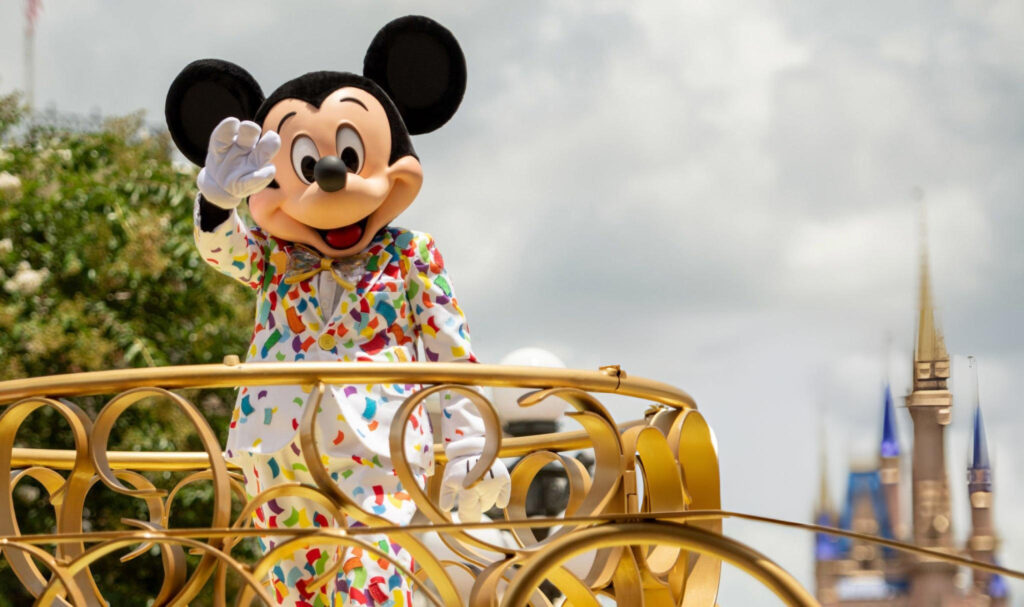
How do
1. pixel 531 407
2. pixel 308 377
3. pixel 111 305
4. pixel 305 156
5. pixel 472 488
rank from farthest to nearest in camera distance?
1. pixel 111 305
2. pixel 531 407
3. pixel 305 156
4. pixel 472 488
5. pixel 308 377

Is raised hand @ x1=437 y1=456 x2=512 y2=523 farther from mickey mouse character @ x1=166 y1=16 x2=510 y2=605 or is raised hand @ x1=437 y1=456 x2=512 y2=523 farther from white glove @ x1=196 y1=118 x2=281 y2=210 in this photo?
white glove @ x1=196 y1=118 x2=281 y2=210

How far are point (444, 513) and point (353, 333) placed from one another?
82 cm

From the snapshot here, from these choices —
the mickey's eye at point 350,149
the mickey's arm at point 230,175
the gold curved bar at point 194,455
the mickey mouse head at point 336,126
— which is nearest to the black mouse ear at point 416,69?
the mickey mouse head at point 336,126

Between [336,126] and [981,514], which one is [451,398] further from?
[981,514]

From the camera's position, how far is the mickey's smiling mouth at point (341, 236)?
10.4 feet

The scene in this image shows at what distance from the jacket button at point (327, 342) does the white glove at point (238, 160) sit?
0.37 metres

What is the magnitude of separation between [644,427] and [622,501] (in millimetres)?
159

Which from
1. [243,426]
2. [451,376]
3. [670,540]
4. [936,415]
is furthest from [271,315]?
[936,415]

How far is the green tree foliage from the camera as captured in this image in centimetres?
682

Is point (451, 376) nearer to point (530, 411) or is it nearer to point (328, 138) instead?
point (328, 138)

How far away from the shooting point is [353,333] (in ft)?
10.1

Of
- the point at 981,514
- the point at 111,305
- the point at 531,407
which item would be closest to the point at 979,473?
the point at 981,514

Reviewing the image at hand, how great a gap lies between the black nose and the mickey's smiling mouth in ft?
0.51

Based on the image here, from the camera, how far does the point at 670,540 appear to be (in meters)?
2.23
